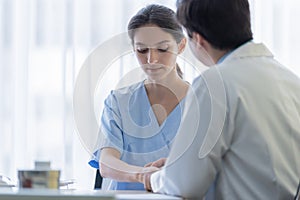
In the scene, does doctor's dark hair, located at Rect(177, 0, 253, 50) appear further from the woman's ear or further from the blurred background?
the blurred background

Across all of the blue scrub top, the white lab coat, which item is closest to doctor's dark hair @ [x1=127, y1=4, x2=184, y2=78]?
the blue scrub top

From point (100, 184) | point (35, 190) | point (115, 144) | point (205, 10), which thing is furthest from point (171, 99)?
point (35, 190)

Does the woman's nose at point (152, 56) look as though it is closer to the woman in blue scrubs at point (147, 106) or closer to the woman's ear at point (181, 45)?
the woman in blue scrubs at point (147, 106)

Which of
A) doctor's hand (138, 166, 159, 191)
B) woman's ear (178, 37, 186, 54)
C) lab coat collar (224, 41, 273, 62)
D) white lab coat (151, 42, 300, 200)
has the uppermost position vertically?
lab coat collar (224, 41, 273, 62)

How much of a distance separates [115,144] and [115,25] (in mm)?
933

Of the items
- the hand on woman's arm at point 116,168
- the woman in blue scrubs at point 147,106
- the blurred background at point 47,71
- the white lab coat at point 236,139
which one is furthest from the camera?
the blurred background at point 47,71

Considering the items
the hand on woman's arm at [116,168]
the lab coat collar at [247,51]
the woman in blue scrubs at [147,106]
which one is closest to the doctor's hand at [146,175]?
the hand on woman's arm at [116,168]

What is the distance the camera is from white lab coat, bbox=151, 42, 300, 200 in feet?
4.07

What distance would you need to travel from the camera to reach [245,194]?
128cm

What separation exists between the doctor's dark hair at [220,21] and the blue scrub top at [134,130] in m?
0.47

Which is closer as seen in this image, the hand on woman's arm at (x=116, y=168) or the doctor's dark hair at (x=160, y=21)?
the hand on woman's arm at (x=116, y=168)

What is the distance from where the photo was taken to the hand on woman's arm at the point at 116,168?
1621 millimetres

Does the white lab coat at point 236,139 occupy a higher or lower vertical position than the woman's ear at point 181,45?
lower

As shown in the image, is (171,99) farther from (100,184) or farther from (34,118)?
(34,118)
